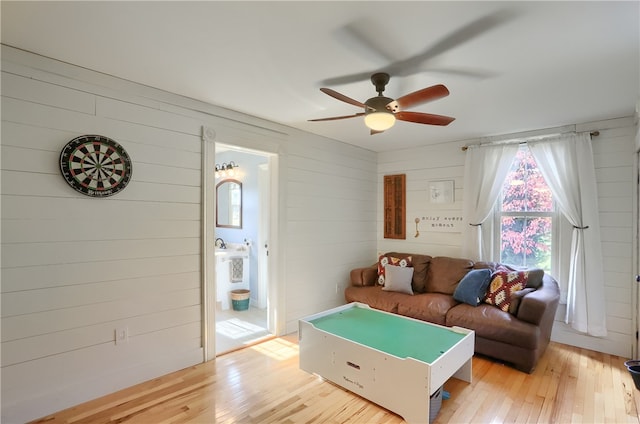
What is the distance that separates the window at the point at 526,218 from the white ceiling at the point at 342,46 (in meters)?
1.00

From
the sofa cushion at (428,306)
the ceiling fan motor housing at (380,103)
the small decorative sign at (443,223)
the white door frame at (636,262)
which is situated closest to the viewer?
the ceiling fan motor housing at (380,103)

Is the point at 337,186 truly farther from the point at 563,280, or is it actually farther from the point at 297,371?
the point at 563,280

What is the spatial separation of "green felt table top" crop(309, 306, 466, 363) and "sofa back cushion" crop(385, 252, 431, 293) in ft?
3.41

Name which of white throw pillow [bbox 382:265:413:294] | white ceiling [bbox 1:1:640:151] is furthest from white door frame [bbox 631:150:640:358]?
white throw pillow [bbox 382:265:413:294]

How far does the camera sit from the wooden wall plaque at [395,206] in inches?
191

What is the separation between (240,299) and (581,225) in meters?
4.23

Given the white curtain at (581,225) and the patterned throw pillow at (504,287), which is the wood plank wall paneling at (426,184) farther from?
the white curtain at (581,225)

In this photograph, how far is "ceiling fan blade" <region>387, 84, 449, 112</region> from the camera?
2.02 m

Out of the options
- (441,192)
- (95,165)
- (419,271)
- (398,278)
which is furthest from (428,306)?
(95,165)

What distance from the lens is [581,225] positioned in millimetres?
3410

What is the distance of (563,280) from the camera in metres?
3.62

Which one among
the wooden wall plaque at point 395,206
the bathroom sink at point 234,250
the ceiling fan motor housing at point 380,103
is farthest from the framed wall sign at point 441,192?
the bathroom sink at point 234,250

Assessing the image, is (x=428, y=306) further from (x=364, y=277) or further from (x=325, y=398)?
(x=325, y=398)

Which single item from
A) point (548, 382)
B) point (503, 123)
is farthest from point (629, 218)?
point (548, 382)
